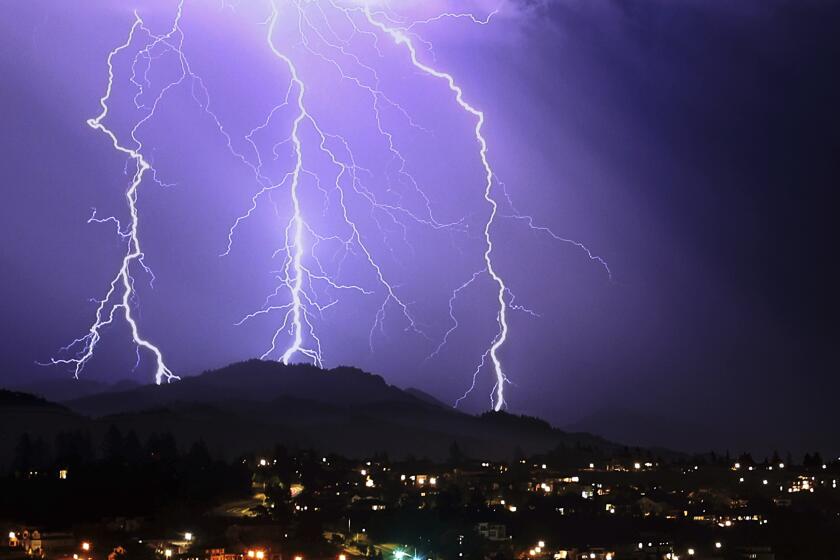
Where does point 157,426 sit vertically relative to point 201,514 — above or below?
above

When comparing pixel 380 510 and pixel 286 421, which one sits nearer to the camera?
pixel 380 510

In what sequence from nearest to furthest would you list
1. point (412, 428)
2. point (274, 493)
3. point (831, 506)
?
point (274, 493), point (831, 506), point (412, 428)

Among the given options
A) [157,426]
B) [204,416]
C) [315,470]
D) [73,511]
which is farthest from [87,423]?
[73,511]

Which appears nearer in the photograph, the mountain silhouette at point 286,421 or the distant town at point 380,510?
the distant town at point 380,510

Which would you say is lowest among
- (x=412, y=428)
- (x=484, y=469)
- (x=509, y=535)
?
(x=509, y=535)

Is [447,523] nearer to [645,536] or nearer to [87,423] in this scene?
[645,536]

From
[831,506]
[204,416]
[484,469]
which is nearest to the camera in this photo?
[831,506]

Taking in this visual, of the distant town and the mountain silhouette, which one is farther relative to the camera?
the mountain silhouette

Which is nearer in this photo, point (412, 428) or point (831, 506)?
point (831, 506)
